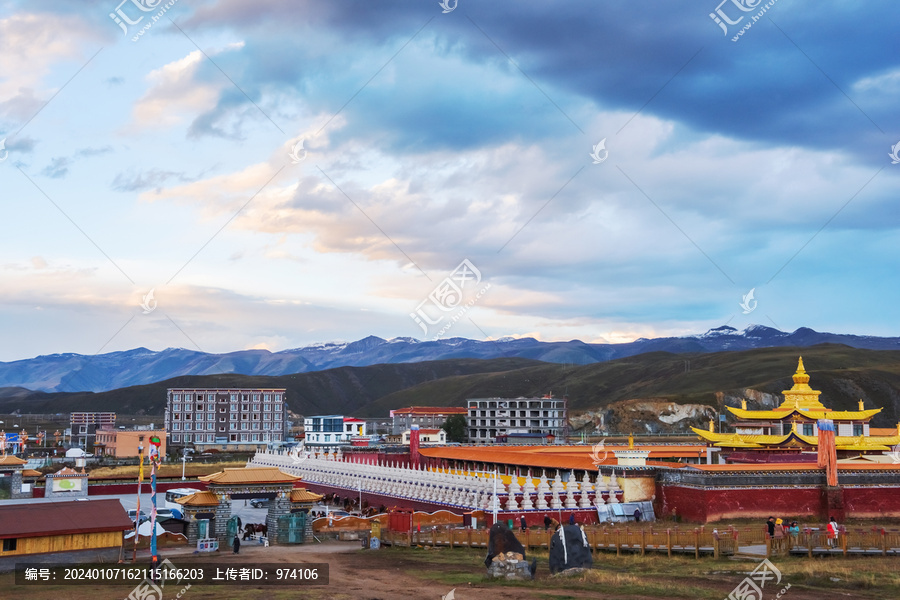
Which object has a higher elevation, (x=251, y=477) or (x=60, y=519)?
(x=251, y=477)

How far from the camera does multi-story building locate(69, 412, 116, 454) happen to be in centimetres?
14562

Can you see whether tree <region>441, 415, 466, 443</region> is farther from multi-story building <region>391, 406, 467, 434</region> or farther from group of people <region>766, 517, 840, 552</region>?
group of people <region>766, 517, 840, 552</region>

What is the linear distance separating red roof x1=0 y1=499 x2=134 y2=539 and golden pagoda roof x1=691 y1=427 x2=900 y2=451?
41.8 metres

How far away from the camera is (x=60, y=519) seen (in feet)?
113

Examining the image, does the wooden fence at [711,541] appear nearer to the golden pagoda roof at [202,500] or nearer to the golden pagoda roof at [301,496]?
the golden pagoda roof at [301,496]

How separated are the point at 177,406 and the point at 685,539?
124 meters

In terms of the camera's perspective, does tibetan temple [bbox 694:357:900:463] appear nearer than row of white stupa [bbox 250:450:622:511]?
No

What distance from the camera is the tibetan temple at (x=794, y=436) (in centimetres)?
5794

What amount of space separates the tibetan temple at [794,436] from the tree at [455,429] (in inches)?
2677

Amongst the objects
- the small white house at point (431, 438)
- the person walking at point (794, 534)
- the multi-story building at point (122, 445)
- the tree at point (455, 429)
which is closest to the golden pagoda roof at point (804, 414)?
the person walking at point (794, 534)

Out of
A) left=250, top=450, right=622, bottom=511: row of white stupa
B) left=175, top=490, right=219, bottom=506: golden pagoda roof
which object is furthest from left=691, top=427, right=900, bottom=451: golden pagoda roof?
left=175, top=490, right=219, bottom=506: golden pagoda roof
